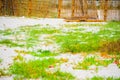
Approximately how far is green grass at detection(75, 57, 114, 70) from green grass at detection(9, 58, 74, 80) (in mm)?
639

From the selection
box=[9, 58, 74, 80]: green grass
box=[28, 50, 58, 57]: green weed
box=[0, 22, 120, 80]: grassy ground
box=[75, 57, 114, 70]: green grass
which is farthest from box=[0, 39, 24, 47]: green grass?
Result: box=[75, 57, 114, 70]: green grass

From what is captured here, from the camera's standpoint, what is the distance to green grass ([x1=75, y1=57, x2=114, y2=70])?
7677mm

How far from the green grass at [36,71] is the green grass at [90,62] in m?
0.64

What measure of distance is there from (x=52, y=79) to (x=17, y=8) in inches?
626

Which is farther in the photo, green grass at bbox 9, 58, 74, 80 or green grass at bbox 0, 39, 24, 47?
green grass at bbox 0, 39, 24, 47

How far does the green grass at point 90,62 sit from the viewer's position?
7.68m

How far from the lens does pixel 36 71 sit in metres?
6.97

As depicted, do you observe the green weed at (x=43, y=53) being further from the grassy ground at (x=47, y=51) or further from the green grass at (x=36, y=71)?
the green grass at (x=36, y=71)

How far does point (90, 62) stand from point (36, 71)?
1.63 meters

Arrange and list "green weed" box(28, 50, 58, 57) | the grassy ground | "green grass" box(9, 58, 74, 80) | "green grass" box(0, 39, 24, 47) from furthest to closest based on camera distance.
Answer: "green grass" box(0, 39, 24, 47), "green weed" box(28, 50, 58, 57), the grassy ground, "green grass" box(9, 58, 74, 80)

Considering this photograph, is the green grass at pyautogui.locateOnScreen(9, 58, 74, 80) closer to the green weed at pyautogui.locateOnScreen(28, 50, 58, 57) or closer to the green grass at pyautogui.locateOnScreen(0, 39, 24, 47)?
the green weed at pyautogui.locateOnScreen(28, 50, 58, 57)

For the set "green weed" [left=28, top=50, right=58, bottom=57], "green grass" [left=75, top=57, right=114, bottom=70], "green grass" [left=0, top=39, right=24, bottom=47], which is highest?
"green grass" [left=75, top=57, right=114, bottom=70]

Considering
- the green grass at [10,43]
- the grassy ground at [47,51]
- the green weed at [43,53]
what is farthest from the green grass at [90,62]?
the green grass at [10,43]

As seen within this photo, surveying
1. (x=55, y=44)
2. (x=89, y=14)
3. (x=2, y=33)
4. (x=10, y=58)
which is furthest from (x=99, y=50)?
(x=89, y=14)
